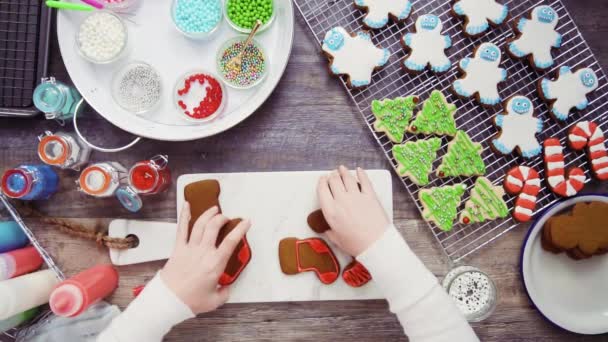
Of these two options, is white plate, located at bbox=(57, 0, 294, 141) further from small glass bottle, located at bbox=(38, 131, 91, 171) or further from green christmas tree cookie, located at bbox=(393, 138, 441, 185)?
green christmas tree cookie, located at bbox=(393, 138, 441, 185)

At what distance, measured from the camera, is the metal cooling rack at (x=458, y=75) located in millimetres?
1312

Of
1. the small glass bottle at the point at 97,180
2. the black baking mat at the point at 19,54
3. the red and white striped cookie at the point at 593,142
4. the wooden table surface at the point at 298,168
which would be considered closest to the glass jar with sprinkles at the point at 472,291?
the wooden table surface at the point at 298,168

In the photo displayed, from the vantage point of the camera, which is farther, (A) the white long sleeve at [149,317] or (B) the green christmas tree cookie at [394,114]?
(B) the green christmas tree cookie at [394,114]

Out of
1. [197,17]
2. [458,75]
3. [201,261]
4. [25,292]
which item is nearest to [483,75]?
[458,75]

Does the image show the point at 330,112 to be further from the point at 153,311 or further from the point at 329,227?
the point at 153,311

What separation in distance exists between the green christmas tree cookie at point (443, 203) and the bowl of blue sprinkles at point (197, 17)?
2.24 feet

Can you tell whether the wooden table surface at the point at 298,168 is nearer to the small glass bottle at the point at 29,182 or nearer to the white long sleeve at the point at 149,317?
the small glass bottle at the point at 29,182

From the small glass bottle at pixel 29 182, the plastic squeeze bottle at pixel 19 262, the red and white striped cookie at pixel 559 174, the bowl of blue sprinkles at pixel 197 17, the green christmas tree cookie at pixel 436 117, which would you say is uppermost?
the bowl of blue sprinkles at pixel 197 17

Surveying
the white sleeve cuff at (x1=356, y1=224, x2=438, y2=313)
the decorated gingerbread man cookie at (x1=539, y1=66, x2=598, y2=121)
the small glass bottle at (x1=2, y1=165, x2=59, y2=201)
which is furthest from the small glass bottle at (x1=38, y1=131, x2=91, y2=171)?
the decorated gingerbread man cookie at (x1=539, y1=66, x2=598, y2=121)

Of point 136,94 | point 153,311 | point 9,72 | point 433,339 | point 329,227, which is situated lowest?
point 433,339

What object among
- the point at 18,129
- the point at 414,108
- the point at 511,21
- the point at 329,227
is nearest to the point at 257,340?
the point at 329,227

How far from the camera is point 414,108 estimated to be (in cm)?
131

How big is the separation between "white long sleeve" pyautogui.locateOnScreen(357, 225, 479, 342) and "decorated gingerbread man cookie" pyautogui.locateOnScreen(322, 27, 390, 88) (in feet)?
1.42

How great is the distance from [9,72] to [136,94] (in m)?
0.31
